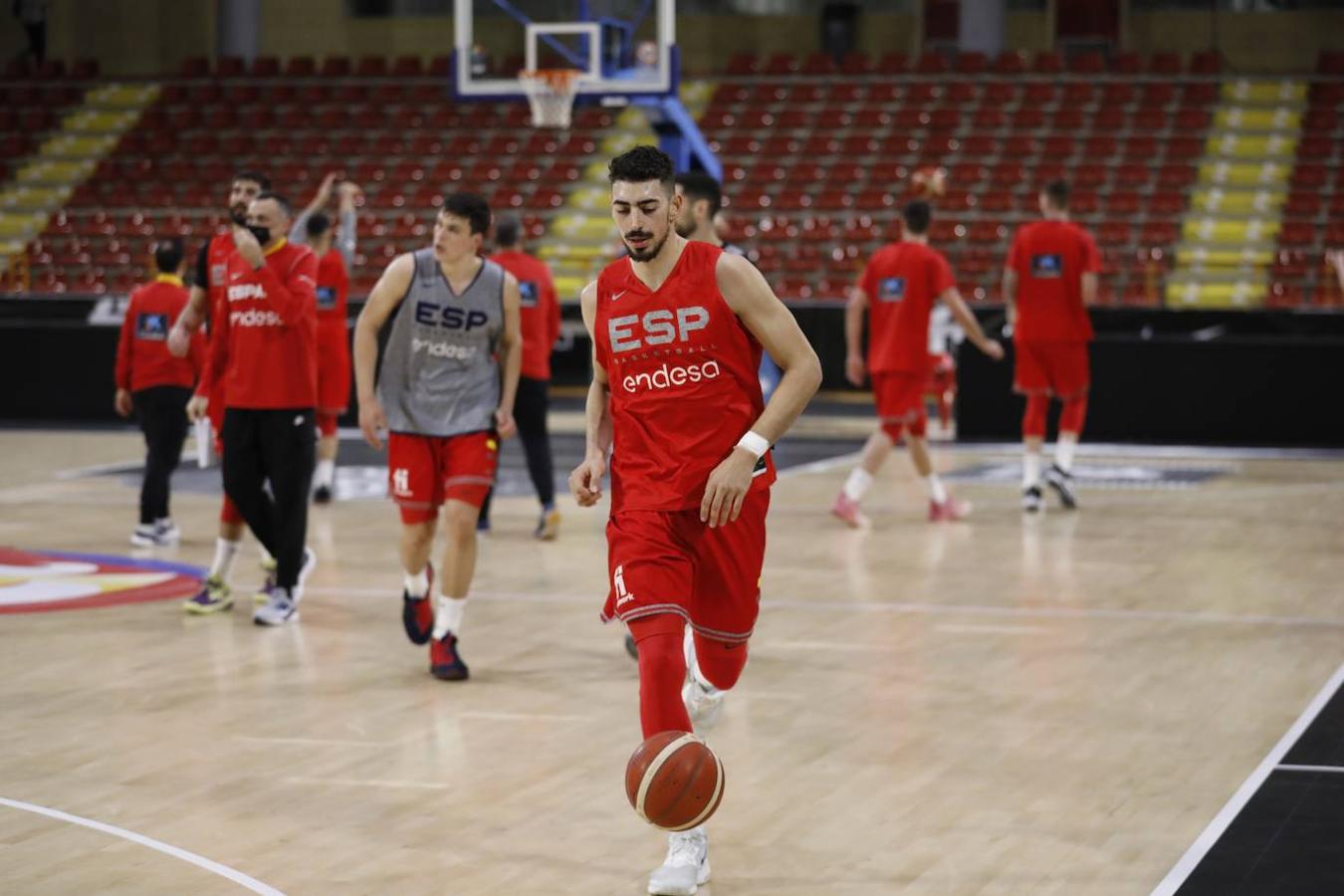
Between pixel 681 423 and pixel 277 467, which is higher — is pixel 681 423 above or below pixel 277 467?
above

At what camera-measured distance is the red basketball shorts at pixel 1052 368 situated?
13078 mm

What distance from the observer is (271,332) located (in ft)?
27.9

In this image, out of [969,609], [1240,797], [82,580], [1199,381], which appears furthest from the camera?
[1199,381]

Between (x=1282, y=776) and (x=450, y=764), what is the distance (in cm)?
253

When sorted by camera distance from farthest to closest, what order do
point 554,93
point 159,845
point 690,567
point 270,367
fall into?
1. point 554,93
2. point 270,367
3. point 159,845
4. point 690,567

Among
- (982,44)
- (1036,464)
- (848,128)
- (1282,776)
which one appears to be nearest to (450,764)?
(1282,776)

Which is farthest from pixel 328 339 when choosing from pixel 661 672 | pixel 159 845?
pixel 661 672

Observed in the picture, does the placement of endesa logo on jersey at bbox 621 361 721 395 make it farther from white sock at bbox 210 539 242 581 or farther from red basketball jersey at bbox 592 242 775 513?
white sock at bbox 210 539 242 581

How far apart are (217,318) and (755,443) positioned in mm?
4296

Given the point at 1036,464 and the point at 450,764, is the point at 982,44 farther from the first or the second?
the point at 450,764

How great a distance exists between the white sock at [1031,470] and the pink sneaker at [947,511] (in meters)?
0.56

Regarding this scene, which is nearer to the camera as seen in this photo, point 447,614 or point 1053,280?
point 447,614

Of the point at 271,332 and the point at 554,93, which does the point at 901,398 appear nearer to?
the point at 271,332

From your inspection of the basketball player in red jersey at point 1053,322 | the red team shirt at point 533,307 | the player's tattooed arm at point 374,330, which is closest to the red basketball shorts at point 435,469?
the player's tattooed arm at point 374,330
